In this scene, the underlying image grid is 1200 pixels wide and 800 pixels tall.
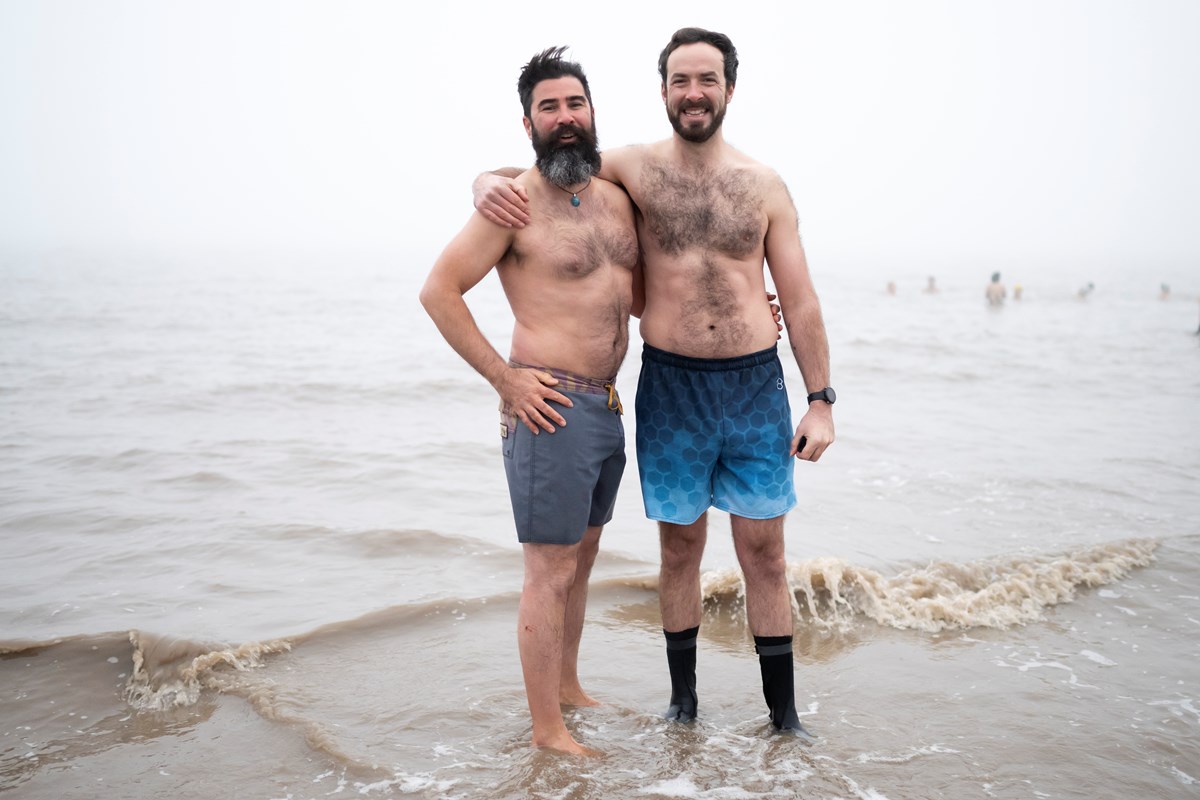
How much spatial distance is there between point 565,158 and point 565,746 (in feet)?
7.04

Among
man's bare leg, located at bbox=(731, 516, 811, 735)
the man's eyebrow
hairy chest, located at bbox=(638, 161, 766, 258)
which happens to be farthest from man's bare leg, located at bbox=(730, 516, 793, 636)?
the man's eyebrow

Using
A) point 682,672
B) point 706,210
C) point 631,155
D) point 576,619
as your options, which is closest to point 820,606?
point 682,672

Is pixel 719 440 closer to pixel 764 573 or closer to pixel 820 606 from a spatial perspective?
pixel 764 573

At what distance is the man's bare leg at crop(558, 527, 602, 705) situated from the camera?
12.2 feet

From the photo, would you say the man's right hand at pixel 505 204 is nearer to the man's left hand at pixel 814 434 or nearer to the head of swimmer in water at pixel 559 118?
the head of swimmer in water at pixel 559 118

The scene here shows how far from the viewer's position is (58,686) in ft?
14.0

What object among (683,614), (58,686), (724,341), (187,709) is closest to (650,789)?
(683,614)

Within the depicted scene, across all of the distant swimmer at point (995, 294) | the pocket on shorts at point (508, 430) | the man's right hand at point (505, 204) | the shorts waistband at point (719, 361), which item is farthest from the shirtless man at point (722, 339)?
the distant swimmer at point (995, 294)

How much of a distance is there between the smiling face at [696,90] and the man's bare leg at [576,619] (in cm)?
154

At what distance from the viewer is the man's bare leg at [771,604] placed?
3641 millimetres

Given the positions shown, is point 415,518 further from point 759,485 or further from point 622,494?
point 759,485

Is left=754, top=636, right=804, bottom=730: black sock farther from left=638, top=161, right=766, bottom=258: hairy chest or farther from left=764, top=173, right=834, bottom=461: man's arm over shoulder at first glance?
left=638, top=161, right=766, bottom=258: hairy chest

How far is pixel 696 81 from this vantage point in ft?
11.3

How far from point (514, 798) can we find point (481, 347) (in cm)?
156
